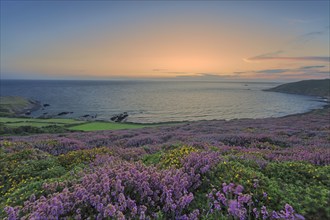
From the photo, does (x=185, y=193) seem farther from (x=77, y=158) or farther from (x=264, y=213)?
(x=77, y=158)

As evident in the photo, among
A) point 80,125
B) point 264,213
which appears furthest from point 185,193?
point 80,125

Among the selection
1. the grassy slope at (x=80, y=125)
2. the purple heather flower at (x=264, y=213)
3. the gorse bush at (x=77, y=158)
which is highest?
the purple heather flower at (x=264, y=213)

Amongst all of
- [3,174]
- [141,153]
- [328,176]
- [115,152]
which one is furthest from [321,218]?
[3,174]

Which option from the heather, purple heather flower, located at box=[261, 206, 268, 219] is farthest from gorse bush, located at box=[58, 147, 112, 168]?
purple heather flower, located at box=[261, 206, 268, 219]

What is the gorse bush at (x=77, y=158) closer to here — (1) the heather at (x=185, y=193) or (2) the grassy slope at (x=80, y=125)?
(1) the heather at (x=185, y=193)

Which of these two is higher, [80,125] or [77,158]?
[77,158]

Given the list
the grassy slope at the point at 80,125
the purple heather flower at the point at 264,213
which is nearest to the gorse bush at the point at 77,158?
the purple heather flower at the point at 264,213

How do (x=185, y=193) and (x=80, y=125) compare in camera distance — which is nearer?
(x=185, y=193)

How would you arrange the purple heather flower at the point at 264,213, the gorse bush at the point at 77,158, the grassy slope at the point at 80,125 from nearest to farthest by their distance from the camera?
the purple heather flower at the point at 264,213
the gorse bush at the point at 77,158
the grassy slope at the point at 80,125

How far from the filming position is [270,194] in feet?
16.5

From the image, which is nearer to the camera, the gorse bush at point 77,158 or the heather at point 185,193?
the heather at point 185,193

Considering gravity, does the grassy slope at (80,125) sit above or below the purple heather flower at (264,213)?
below

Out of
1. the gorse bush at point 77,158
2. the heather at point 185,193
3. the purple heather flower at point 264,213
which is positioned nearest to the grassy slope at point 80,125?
the gorse bush at point 77,158

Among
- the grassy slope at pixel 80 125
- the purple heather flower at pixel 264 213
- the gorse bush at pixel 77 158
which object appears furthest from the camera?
the grassy slope at pixel 80 125
